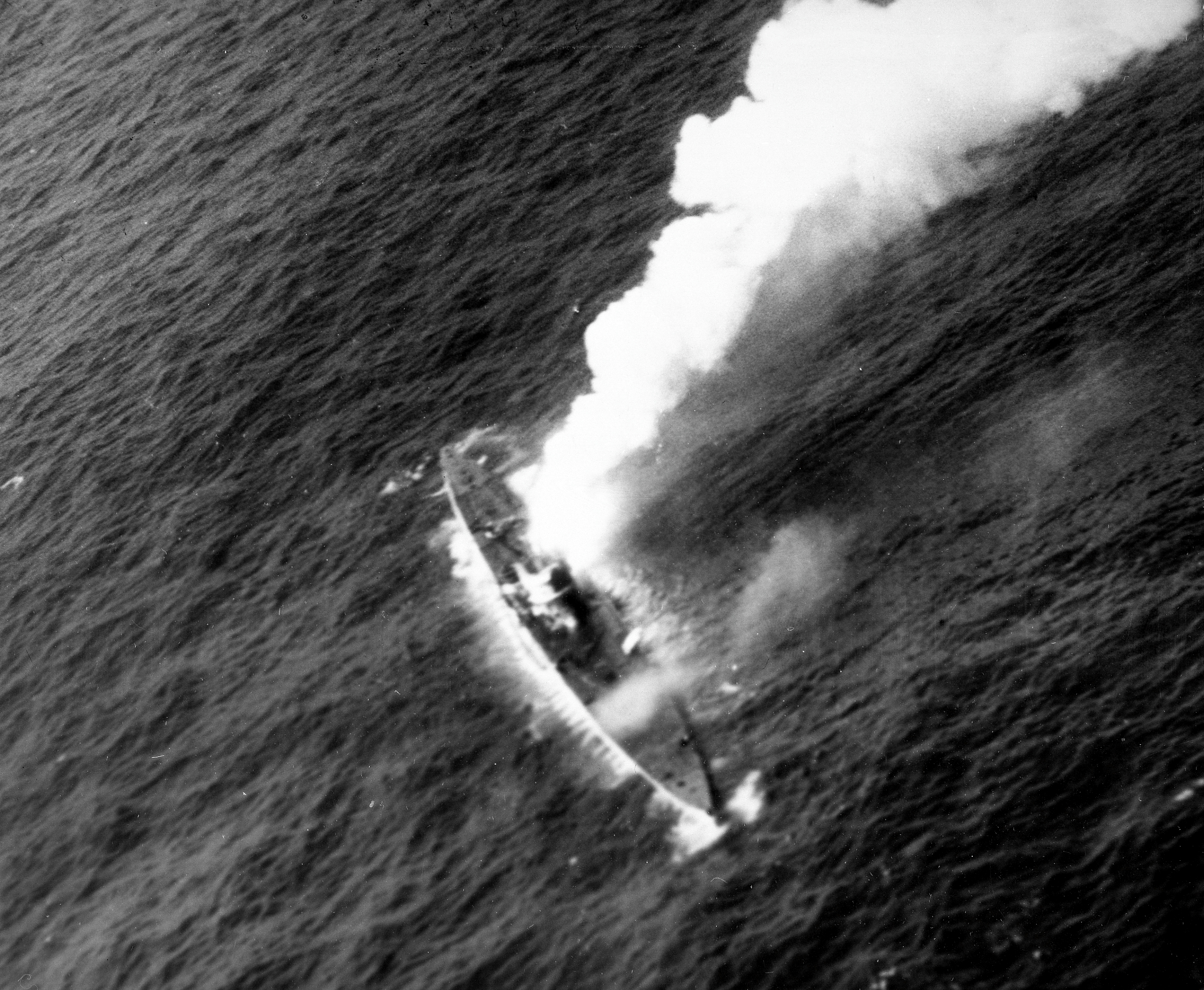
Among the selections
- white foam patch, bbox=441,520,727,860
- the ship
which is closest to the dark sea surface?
white foam patch, bbox=441,520,727,860

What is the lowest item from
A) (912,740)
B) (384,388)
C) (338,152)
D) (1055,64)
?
(912,740)

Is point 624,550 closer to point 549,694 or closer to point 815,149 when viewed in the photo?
point 549,694

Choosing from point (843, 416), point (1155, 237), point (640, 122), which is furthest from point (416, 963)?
point (640, 122)

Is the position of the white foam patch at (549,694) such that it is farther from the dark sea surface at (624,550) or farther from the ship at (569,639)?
the dark sea surface at (624,550)

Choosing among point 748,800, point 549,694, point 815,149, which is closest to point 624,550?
point 549,694

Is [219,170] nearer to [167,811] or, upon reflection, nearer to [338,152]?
[338,152]

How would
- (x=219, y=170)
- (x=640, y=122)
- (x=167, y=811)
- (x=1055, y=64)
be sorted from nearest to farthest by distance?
1. (x=167, y=811)
2. (x=1055, y=64)
3. (x=640, y=122)
4. (x=219, y=170)

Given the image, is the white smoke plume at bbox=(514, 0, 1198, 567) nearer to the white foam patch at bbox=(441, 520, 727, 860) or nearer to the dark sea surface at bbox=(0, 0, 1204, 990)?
the dark sea surface at bbox=(0, 0, 1204, 990)

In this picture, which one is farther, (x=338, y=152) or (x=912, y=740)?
(x=338, y=152)
